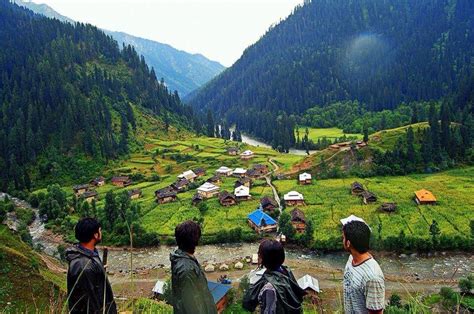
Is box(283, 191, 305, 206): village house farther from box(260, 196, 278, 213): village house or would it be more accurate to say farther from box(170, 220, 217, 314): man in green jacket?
box(170, 220, 217, 314): man in green jacket

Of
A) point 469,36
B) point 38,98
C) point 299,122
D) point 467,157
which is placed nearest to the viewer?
point 467,157

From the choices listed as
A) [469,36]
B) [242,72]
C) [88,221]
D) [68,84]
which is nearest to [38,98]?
[68,84]

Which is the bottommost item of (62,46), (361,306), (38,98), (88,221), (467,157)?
(467,157)

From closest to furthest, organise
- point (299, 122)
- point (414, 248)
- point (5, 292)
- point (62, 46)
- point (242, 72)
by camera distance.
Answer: point (5, 292) → point (414, 248) → point (62, 46) → point (299, 122) → point (242, 72)

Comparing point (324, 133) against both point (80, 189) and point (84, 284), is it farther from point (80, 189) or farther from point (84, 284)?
point (84, 284)

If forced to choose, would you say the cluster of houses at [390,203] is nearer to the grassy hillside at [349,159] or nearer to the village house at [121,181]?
the grassy hillside at [349,159]

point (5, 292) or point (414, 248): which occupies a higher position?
point (5, 292)

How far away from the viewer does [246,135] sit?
368ft

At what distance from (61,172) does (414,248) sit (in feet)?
159

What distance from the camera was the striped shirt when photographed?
4496mm

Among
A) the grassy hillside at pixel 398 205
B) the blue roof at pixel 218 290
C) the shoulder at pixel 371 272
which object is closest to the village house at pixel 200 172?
the grassy hillside at pixel 398 205

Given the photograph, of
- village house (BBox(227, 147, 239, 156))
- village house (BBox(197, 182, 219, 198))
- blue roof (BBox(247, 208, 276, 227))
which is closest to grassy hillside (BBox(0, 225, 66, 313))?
blue roof (BBox(247, 208, 276, 227))

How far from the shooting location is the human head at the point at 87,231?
17.0 ft

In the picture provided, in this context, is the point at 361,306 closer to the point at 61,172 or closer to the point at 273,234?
the point at 273,234
